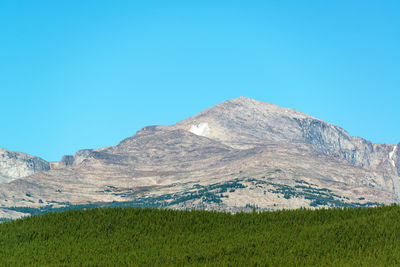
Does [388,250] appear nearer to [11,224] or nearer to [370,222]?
[370,222]

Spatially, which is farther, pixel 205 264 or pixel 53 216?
pixel 53 216

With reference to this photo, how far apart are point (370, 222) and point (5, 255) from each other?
154 ft

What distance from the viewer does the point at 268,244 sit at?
7312 cm

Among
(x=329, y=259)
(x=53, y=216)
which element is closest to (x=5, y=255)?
(x=53, y=216)

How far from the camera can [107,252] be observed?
73562 millimetres

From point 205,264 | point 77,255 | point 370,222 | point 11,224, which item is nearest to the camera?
point 205,264

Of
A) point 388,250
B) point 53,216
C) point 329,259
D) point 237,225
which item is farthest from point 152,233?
point 388,250

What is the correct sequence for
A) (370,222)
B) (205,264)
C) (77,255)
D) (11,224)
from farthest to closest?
1. (11,224)
2. (370,222)
3. (77,255)
4. (205,264)

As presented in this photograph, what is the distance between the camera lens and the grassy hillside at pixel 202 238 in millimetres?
68938

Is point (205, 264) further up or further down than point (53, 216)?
further down

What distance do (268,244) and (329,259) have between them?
856 centimetres

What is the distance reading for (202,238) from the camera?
76.9 metres

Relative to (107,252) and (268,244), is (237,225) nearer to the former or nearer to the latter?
(268,244)

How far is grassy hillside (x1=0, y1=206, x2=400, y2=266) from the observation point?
68.9 m
